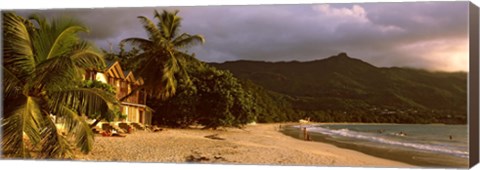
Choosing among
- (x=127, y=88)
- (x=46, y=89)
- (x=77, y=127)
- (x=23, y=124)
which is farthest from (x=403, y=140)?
(x=23, y=124)

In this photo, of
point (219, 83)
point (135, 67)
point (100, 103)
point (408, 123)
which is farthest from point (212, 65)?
point (408, 123)

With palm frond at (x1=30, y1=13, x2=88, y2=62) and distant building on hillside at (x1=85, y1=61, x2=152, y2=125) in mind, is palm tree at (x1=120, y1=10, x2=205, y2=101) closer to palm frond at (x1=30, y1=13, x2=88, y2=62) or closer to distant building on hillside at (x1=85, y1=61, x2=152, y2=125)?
distant building on hillside at (x1=85, y1=61, x2=152, y2=125)

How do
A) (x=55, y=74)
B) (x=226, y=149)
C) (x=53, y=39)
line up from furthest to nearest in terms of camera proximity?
(x=226, y=149), (x=53, y=39), (x=55, y=74)

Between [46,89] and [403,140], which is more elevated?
[46,89]

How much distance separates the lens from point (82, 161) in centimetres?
1142

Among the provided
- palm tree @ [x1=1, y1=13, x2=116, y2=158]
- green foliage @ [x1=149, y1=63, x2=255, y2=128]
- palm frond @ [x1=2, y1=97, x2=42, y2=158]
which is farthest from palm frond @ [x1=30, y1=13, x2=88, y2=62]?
green foliage @ [x1=149, y1=63, x2=255, y2=128]

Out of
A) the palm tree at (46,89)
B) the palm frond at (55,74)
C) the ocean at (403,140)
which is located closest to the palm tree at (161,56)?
the palm tree at (46,89)

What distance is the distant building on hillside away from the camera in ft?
38.3

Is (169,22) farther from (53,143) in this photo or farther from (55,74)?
(53,143)

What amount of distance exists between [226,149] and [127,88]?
186 centimetres

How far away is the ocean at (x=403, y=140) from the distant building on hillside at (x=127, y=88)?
Answer: 2.26m

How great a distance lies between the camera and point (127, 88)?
1177 cm

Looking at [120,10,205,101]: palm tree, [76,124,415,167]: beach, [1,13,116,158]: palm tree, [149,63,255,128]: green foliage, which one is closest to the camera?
[1,13,116,158]: palm tree

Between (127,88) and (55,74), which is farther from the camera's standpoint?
(127,88)
